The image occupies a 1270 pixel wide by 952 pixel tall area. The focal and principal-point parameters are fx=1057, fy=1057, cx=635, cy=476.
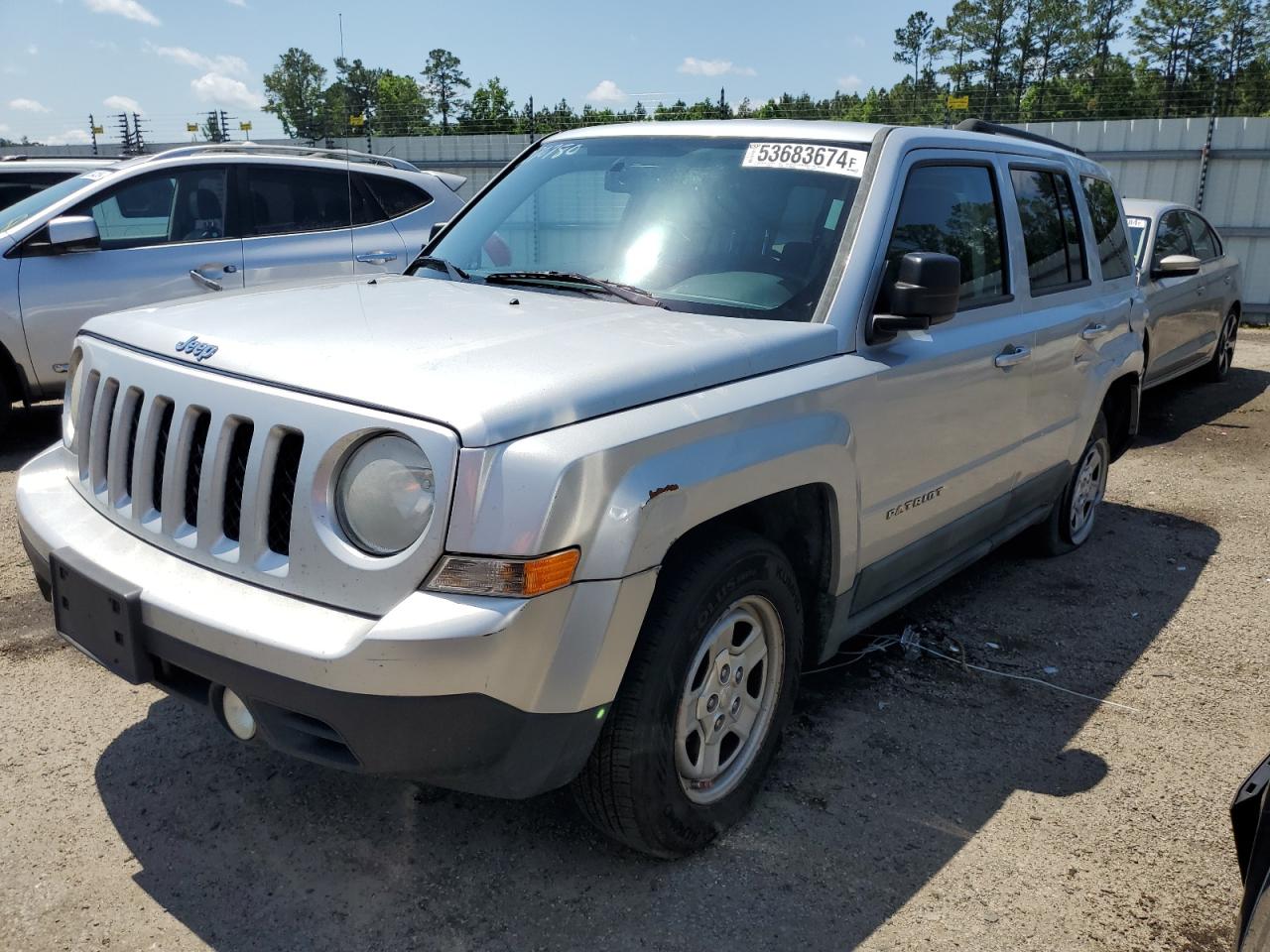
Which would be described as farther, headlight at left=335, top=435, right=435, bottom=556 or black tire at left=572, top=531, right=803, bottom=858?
black tire at left=572, top=531, right=803, bottom=858

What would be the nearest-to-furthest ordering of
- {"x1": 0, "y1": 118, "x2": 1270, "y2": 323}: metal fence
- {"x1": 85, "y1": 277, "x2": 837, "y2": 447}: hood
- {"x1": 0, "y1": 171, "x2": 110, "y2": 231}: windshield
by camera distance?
{"x1": 85, "y1": 277, "x2": 837, "y2": 447}: hood → {"x1": 0, "y1": 171, "x2": 110, "y2": 231}: windshield → {"x1": 0, "y1": 118, "x2": 1270, "y2": 323}: metal fence

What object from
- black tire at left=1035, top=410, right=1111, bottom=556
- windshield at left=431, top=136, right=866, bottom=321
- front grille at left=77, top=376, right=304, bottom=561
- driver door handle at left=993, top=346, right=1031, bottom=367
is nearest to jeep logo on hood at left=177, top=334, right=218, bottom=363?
front grille at left=77, top=376, right=304, bottom=561

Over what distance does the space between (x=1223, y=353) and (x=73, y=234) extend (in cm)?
990

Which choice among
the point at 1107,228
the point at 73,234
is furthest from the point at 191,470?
the point at 73,234

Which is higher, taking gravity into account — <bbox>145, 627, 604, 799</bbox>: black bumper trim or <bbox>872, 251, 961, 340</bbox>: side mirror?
<bbox>872, 251, 961, 340</bbox>: side mirror

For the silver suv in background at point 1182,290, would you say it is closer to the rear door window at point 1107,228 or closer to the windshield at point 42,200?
the rear door window at point 1107,228

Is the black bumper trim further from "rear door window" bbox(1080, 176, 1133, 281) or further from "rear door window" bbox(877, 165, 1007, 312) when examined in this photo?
"rear door window" bbox(1080, 176, 1133, 281)

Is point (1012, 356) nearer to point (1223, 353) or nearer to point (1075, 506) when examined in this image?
point (1075, 506)

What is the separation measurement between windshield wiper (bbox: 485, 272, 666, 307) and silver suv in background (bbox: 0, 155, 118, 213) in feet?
19.6

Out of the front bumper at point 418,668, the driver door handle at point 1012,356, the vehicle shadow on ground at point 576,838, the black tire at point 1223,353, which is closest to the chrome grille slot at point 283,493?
the front bumper at point 418,668

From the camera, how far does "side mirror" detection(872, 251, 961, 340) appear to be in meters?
3.05

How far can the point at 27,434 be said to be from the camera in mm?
7285

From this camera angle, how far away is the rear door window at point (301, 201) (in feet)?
24.2

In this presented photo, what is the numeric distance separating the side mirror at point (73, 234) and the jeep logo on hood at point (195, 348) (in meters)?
4.49
